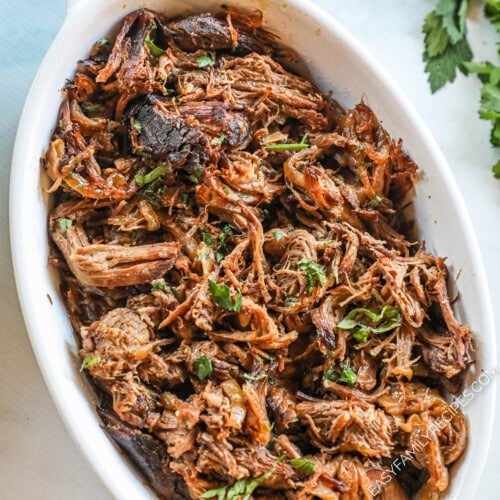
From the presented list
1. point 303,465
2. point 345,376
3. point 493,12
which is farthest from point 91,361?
point 493,12

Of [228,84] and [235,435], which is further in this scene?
[228,84]

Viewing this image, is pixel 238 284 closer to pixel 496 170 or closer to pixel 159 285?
pixel 159 285

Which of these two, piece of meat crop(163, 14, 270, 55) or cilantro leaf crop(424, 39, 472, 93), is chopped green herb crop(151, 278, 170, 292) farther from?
cilantro leaf crop(424, 39, 472, 93)

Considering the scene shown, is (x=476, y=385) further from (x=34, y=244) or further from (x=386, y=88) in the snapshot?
(x=34, y=244)

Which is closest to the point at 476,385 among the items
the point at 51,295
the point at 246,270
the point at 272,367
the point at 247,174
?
the point at 272,367

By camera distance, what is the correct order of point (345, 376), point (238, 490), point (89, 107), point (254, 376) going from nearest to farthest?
1. point (238, 490)
2. point (254, 376)
3. point (345, 376)
4. point (89, 107)

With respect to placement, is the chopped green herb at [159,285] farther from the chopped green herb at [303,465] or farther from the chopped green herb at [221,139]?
the chopped green herb at [303,465]

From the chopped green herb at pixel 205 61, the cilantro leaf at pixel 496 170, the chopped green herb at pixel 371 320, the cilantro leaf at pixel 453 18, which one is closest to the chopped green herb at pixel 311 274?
the chopped green herb at pixel 371 320
